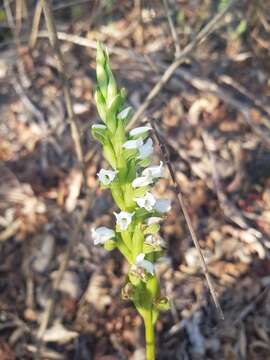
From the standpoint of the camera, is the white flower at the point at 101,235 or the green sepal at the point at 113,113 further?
the white flower at the point at 101,235

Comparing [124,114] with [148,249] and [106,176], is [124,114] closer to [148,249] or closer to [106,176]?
[106,176]

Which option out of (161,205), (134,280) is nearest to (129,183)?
(161,205)

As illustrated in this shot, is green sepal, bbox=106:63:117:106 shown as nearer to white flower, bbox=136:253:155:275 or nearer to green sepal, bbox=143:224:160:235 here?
green sepal, bbox=143:224:160:235

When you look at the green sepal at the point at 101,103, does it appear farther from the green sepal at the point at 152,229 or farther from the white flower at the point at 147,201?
the green sepal at the point at 152,229

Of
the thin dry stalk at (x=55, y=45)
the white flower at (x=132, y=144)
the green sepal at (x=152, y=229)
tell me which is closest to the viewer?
the white flower at (x=132, y=144)

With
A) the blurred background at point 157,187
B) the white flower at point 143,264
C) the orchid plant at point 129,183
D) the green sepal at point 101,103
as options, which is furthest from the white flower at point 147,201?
the blurred background at point 157,187

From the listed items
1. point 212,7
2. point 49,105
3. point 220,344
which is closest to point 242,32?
point 212,7

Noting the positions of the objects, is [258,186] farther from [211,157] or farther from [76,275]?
[76,275]
